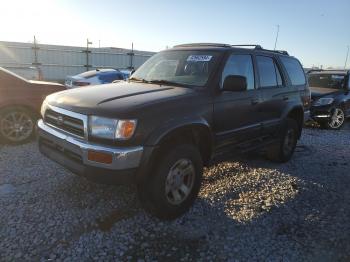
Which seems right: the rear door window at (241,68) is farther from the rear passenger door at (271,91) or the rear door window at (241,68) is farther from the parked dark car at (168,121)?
the rear passenger door at (271,91)

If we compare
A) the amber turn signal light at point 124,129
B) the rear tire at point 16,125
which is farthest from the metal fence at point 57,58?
the amber turn signal light at point 124,129

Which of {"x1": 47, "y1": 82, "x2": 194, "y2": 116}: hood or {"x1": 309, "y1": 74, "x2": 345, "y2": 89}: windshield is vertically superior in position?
{"x1": 47, "y1": 82, "x2": 194, "y2": 116}: hood

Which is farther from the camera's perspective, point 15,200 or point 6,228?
point 15,200

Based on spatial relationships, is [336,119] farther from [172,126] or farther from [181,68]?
[172,126]

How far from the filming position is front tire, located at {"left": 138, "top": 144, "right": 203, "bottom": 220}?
138 inches

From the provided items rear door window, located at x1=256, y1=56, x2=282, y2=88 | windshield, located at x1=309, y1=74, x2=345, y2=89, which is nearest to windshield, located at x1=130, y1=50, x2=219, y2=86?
rear door window, located at x1=256, y1=56, x2=282, y2=88

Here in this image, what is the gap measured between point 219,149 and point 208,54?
1254 millimetres

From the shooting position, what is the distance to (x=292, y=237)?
360 centimetres

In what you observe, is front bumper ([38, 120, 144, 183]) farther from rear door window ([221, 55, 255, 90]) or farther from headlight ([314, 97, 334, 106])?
headlight ([314, 97, 334, 106])

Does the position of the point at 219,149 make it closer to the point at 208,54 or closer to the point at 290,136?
the point at 208,54

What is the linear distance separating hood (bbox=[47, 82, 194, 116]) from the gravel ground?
1186 millimetres

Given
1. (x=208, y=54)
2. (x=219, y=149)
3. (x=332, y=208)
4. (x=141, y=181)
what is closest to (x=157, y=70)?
(x=208, y=54)

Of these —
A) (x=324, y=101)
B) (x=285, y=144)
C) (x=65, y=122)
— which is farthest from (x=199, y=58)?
(x=324, y=101)

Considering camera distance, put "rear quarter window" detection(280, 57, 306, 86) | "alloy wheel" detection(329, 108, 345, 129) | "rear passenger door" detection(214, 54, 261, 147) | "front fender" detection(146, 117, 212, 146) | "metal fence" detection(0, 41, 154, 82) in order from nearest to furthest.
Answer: "front fender" detection(146, 117, 212, 146) → "rear passenger door" detection(214, 54, 261, 147) → "rear quarter window" detection(280, 57, 306, 86) → "alloy wheel" detection(329, 108, 345, 129) → "metal fence" detection(0, 41, 154, 82)
